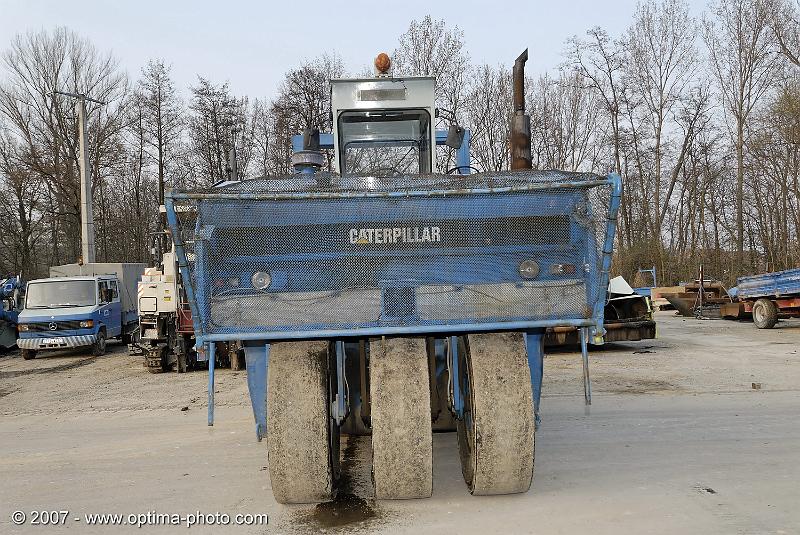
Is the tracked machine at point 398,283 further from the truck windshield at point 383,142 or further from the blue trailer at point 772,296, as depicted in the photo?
the blue trailer at point 772,296

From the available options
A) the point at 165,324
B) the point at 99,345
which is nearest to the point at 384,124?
the point at 165,324

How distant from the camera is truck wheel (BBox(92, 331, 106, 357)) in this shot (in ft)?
67.6

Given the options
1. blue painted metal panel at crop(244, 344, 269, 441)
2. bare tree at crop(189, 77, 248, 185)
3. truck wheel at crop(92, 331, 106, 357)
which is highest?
bare tree at crop(189, 77, 248, 185)

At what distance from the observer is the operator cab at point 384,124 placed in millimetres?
8250

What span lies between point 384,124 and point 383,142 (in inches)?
8.0

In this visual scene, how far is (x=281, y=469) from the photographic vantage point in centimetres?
526

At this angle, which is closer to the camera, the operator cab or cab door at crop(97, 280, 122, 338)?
the operator cab

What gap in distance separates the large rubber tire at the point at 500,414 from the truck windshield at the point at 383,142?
3511 mm

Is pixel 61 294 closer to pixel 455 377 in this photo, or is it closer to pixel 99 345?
pixel 99 345

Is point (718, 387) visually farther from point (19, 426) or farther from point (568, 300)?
point (19, 426)

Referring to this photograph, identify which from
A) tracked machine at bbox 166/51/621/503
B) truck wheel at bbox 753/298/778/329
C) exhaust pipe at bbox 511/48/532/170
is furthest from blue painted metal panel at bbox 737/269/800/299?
tracked machine at bbox 166/51/621/503

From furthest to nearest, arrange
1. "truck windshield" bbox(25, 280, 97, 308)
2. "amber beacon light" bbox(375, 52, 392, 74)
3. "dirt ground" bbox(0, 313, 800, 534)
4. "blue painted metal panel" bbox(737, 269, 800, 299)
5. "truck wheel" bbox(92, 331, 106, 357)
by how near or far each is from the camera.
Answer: "truck windshield" bbox(25, 280, 97, 308), "truck wheel" bbox(92, 331, 106, 357), "blue painted metal panel" bbox(737, 269, 800, 299), "amber beacon light" bbox(375, 52, 392, 74), "dirt ground" bbox(0, 313, 800, 534)

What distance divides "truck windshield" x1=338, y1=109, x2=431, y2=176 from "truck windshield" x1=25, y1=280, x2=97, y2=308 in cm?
1501

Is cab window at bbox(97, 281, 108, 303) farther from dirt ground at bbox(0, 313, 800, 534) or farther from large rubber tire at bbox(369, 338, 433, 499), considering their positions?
large rubber tire at bbox(369, 338, 433, 499)
